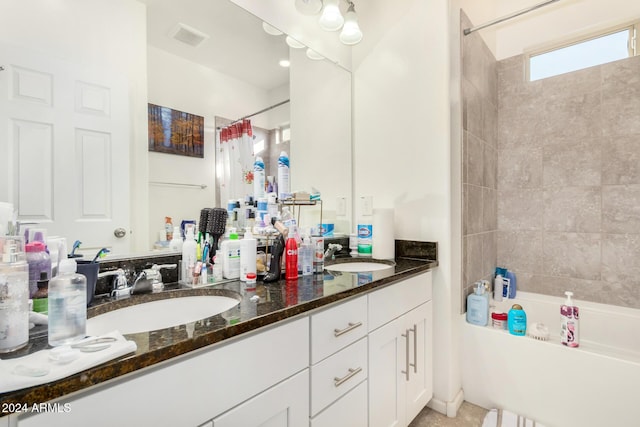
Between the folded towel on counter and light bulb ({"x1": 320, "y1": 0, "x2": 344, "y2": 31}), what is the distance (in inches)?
72.0

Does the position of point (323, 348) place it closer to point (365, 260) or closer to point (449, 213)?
point (365, 260)

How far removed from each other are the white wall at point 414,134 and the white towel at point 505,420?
18cm

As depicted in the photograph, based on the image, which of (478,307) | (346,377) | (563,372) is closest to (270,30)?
(346,377)

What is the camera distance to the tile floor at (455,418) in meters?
1.57

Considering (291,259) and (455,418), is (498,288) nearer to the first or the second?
(455,418)

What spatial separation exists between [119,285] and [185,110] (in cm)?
71

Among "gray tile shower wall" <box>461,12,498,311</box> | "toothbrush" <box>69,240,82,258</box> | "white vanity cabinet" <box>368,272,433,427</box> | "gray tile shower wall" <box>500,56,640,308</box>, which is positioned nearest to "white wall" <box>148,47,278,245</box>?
"toothbrush" <box>69,240,82,258</box>

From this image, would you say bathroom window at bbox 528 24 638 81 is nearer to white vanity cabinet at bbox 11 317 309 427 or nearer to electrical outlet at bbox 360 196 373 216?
electrical outlet at bbox 360 196 373 216

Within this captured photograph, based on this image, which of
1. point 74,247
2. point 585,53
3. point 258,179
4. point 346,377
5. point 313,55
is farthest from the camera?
point 585,53

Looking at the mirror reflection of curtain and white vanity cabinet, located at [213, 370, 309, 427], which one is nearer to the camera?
white vanity cabinet, located at [213, 370, 309, 427]

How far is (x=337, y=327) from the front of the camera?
1018mm

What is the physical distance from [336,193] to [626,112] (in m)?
1.86

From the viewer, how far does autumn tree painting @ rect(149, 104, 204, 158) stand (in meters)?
1.15

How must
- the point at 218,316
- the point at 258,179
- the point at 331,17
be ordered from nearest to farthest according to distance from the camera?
the point at 218,316 → the point at 258,179 → the point at 331,17
